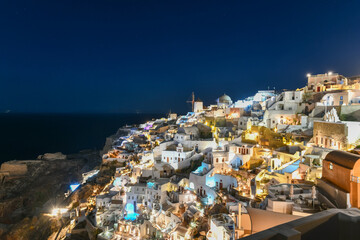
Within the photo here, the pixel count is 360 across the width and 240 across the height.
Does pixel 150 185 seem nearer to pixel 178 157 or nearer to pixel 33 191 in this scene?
pixel 178 157

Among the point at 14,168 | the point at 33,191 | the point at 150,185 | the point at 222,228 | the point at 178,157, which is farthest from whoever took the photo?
the point at 14,168

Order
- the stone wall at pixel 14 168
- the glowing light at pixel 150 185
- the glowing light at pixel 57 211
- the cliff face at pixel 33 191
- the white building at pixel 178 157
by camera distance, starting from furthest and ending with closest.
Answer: the stone wall at pixel 14 168
the glowing light at pixel 57 211
the cliff face at pixel 33 191
the white building at pixel 178 157
the glowing light at pixel 150 185

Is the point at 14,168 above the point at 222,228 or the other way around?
the other way around

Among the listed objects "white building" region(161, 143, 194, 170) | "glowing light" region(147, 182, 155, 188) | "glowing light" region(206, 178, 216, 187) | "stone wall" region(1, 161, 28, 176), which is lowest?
"stone wall" region(1, 161, 28, 176)

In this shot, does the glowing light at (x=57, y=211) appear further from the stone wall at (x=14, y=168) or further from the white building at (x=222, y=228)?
the white building at (x=222, y=228)

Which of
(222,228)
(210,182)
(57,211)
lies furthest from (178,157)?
(57,211)

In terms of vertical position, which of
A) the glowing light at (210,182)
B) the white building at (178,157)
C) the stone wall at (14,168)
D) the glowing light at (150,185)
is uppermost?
the white building at (178,157)

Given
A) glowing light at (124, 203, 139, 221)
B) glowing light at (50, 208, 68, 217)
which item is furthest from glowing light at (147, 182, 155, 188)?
glowing light at (50, 208, 68, 217)

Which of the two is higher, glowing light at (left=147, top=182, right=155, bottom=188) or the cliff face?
glowing light at (left=147, top=182, right=155, bottom=188)

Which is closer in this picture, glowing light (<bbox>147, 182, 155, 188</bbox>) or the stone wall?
glowing light (<bbox>147, 182, 155, 188</bbox>)

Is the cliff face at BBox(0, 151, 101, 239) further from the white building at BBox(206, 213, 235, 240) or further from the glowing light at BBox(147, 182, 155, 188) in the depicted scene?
the white building at BBox(206, 213, 235, 240)

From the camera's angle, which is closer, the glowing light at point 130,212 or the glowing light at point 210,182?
the glowing light at point 210,182

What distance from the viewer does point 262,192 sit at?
52.5 ft

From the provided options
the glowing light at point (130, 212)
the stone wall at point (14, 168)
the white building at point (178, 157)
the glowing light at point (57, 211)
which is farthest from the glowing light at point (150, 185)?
the stone wall at point (14, 168)
